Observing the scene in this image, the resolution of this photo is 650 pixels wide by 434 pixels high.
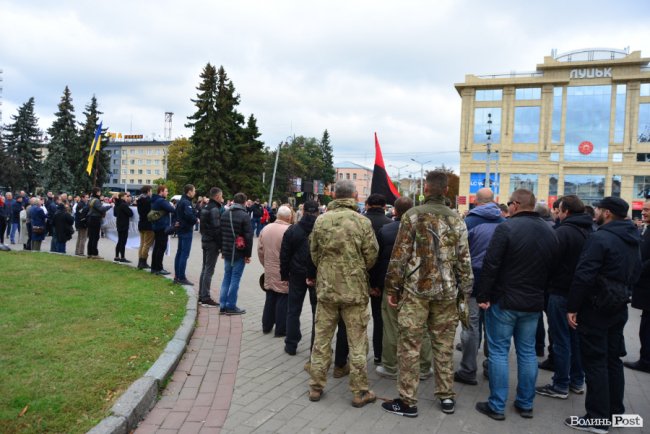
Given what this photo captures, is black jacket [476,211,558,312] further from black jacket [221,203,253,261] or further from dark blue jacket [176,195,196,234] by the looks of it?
dark blue jacket [176,195,196,234]

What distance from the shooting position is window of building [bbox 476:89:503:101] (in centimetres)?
6888

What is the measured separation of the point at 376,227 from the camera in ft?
18.1

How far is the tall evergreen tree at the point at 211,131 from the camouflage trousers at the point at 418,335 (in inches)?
1570

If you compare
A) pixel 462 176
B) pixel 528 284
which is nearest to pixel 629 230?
pixel 528 284

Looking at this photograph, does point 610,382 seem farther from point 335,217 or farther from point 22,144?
point 22,144

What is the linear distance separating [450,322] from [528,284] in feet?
2.71

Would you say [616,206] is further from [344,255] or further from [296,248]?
[296,248]

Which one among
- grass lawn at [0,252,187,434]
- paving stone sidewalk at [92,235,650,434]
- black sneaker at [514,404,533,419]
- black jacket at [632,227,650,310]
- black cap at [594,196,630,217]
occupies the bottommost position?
paving stone sidewalk at [92,235,650,434]

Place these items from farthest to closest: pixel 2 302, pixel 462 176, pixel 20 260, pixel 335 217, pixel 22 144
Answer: pixel 462 176, pixel 22 144, pixel 20 260, pixel 2 302, pixel 335 217

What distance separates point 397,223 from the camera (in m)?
5.39

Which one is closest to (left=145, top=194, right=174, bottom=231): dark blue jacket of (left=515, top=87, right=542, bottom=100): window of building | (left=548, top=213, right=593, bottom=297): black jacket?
(left=548, top=213, right=593, bottom=297): black jacket

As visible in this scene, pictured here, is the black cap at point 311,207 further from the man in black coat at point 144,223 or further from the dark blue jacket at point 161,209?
the man in black coat at point 144,223

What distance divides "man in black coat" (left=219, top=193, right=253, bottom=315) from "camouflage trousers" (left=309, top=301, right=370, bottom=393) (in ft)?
10.1

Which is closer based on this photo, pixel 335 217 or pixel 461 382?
pixel 335 217
